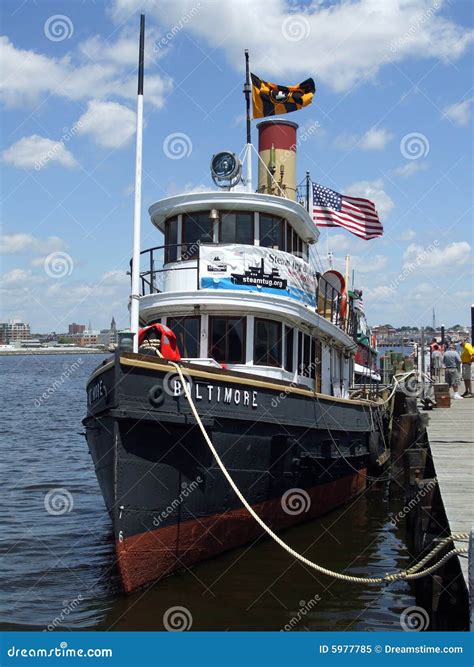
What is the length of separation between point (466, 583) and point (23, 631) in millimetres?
5080

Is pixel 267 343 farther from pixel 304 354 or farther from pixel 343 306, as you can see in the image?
pixel 343 306

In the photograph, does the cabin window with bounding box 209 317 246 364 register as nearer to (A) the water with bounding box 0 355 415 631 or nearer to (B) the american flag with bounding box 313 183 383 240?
(A) the water with bounding box 0 355 415 631

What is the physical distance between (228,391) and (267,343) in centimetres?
238

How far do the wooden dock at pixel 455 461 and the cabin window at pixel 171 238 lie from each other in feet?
17.6

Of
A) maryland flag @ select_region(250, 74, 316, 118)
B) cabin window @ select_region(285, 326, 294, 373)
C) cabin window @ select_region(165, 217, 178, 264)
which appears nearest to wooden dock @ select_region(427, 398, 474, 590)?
cabin window @ select_region(285, 326, 294, 373)

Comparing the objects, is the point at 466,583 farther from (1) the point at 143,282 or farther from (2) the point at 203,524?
(1) the point at 143,282

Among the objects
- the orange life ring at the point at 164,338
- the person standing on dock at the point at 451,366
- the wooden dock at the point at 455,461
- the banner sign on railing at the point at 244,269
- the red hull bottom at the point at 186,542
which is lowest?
the red hull bottom at the point at 186,542

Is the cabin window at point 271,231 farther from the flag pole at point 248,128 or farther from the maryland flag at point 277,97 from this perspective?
the maryland flag at point 277,97

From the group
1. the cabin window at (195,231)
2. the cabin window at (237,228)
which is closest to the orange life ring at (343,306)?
the cabin window at (237,228)

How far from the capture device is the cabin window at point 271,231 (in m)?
12.9

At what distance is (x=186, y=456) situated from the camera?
9.75m

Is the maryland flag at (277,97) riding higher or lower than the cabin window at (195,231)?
higher

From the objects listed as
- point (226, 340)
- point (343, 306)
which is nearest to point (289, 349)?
point (226, 340)

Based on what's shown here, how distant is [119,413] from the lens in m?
8.99
